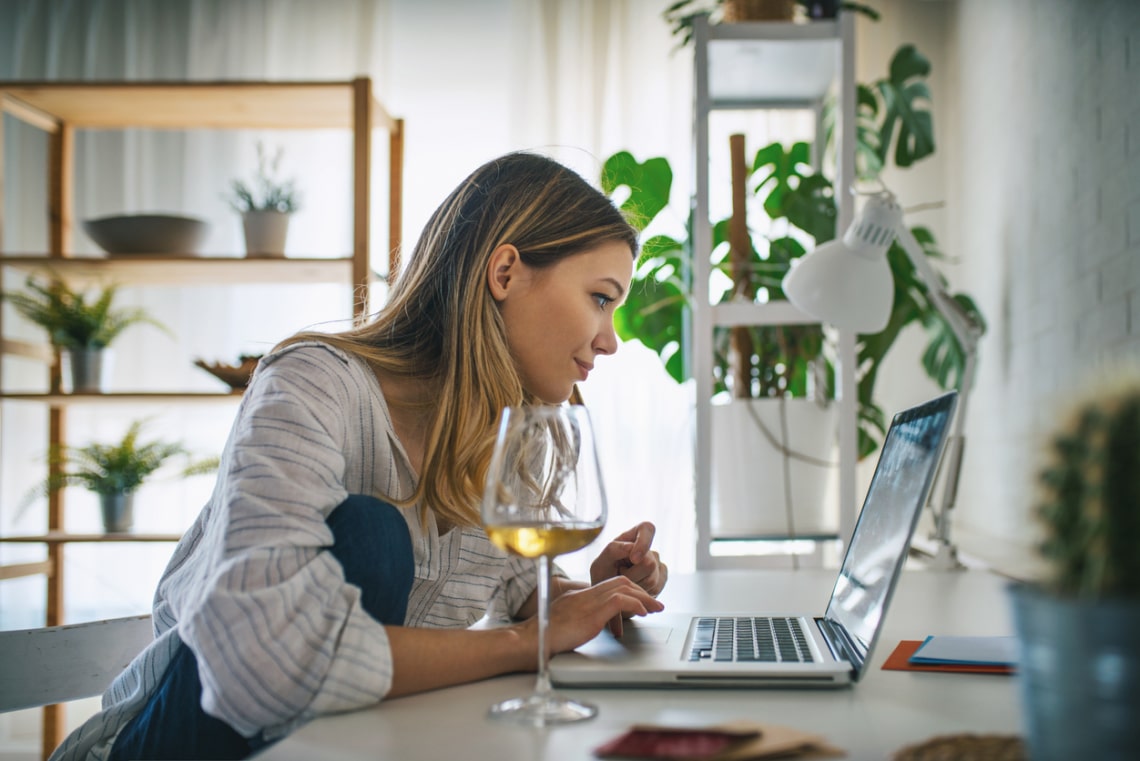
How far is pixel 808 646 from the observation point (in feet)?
2.83

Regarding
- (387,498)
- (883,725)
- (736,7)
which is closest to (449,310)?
(387,498)

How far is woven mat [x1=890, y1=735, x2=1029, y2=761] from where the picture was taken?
486 millimetres

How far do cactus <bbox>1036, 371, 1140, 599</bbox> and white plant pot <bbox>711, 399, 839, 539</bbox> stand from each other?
1630 mm

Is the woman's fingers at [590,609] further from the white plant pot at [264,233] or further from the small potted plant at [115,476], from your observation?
the small potted plant at [115,476]

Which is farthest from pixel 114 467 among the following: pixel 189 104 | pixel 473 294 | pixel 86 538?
pixel 473 294

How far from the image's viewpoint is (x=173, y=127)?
2.93 metres

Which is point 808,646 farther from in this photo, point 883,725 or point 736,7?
point 736,7

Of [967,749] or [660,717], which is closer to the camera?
[967,749]

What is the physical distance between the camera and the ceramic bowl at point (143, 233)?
8.59 ft

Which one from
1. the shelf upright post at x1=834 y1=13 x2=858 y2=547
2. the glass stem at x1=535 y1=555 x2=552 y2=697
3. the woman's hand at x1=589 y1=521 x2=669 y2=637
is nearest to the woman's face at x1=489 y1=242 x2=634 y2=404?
the woman's hand at x1=589 y1=521 x2=669 y2=637

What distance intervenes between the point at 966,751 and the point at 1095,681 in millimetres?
137

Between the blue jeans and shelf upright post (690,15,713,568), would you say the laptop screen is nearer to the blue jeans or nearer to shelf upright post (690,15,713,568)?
the blue jeans

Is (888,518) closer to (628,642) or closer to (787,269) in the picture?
(628,642)

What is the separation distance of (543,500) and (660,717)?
166mm
